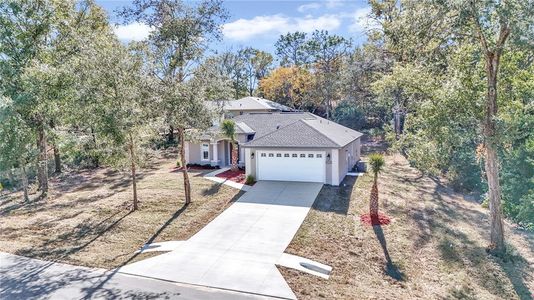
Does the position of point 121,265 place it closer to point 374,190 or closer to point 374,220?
point 374,220

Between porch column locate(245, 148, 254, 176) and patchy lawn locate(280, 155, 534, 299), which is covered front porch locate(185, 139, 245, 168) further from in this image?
patchy lawn locate(280, 155, 534, 299)

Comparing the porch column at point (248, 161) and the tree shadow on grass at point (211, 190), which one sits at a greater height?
the porch column at point (248, 161)

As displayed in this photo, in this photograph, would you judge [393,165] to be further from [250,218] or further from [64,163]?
[64,163]

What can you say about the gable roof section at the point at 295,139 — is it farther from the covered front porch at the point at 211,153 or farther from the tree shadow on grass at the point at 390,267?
the tree shadow on grass at the point at 390,267

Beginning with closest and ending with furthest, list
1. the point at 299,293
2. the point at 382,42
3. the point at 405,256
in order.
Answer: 1. the point at 299,293
2. the point at 405,256
3. the point at 382,42

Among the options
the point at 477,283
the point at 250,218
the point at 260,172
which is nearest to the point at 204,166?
the point at 260,172

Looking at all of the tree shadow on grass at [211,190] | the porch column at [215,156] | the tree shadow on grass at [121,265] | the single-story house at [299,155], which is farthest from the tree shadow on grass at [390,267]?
the porch column at [215,156]

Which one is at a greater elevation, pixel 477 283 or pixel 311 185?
pixel 311 185
